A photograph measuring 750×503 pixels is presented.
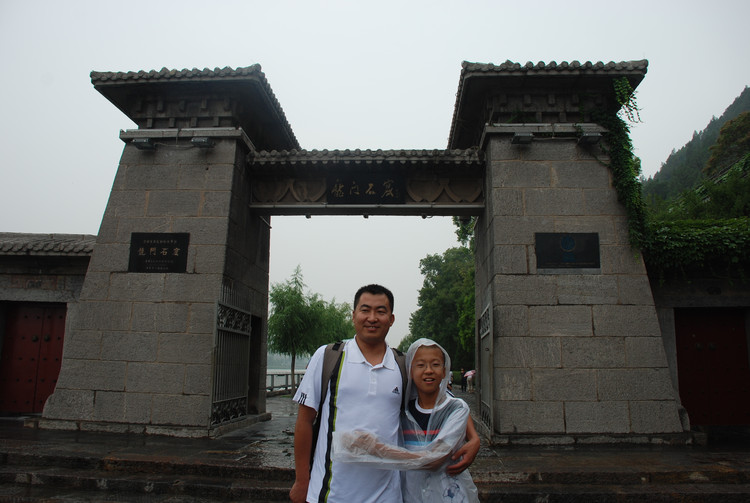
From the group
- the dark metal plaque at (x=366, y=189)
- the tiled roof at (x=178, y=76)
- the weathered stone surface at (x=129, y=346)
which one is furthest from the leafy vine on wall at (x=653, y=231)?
the weathered stone surface at (x=129, y=346)

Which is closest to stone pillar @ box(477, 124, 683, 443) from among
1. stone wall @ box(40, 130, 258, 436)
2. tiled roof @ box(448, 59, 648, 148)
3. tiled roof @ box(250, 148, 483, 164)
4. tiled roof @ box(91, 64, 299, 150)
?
tiled roof @ box(250, 148, 483, 164)

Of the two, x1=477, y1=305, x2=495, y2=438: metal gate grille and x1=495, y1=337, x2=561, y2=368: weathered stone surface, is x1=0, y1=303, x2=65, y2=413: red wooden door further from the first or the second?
x1=495, y1=337, x2=561, y2=368: weathered stone surface

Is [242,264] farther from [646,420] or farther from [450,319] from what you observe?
[450,319]

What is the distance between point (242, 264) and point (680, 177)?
37411 mm

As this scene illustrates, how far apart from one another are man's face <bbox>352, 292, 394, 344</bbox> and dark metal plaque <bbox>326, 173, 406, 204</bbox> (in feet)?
19.4

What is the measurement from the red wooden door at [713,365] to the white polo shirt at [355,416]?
741cm

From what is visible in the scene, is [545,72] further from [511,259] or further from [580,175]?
[511,259]

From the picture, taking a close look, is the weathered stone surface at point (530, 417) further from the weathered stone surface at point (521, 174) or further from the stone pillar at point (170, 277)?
the stone pillar at point (170, 277)

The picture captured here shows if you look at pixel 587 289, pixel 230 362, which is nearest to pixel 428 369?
pixel 587 289

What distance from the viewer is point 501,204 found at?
7.33 meters

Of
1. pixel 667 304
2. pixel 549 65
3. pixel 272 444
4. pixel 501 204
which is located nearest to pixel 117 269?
pixel 272 444

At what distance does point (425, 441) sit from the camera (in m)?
2.32

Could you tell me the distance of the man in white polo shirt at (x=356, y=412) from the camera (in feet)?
7.13

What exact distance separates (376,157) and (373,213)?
3.27 feet
